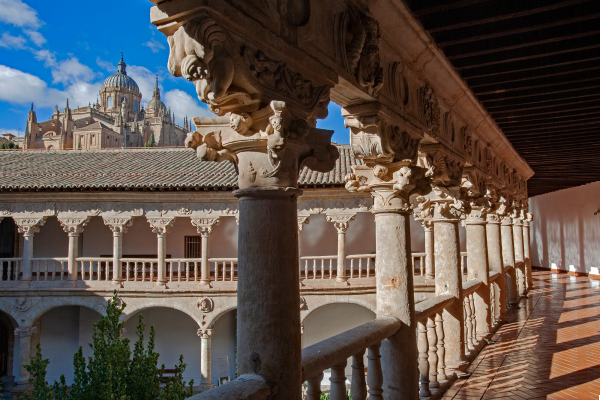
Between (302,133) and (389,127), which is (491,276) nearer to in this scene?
(389,127)

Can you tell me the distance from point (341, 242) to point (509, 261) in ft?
19.2

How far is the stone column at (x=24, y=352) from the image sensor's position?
1501cm

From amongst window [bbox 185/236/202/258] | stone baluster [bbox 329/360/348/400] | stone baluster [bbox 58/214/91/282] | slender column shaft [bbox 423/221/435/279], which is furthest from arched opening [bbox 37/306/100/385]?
stone baluster [bbox 329/360/348/400]

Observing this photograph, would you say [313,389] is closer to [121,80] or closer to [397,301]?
[397,301]

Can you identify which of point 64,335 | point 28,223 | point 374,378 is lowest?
point 64,335

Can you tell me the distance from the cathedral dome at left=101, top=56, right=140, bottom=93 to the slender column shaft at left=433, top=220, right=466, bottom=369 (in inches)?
3107

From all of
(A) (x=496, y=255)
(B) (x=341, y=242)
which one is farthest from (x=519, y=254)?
(B) (x=341, y=242)

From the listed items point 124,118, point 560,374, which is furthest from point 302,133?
point 124,118

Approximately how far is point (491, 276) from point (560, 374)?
2858 millimetres

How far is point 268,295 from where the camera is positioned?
2.15 meters

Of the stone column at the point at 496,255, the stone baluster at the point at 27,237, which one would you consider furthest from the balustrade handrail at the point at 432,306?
the stone baluster at the point at 27,237

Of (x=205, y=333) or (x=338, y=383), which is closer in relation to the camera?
(x=338, y=383)

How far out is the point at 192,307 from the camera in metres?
15.4

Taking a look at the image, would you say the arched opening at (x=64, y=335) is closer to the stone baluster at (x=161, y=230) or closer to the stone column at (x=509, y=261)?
the stone baluster at (x=161, y=230)
